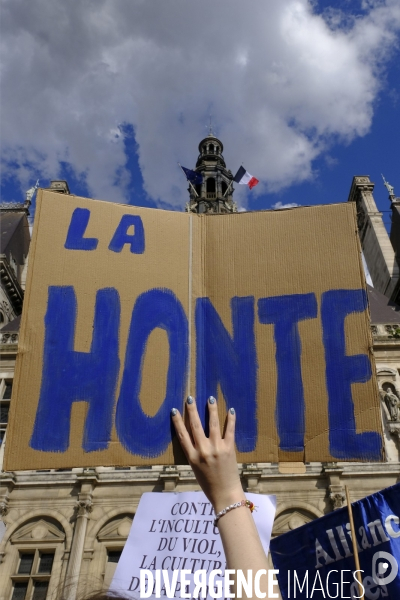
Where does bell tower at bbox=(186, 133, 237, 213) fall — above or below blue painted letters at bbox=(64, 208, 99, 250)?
above

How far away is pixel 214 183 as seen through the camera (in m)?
47.7

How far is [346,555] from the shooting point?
5324 millimetres

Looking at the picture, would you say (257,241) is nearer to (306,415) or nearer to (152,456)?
(306,415)

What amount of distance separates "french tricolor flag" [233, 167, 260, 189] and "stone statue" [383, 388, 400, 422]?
62.2 ft

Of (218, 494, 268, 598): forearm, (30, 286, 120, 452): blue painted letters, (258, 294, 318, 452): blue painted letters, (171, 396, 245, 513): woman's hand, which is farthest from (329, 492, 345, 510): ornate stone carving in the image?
(218, 494, 268, 598): forearm

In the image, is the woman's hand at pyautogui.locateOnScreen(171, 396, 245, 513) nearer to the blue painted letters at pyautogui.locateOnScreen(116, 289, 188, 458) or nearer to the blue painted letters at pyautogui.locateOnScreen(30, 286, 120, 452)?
the blue painted letters at pyautogui.locateOnScreen(116, 289, 188, 458)

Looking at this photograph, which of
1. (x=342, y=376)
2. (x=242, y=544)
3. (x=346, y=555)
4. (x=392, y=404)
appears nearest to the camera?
(x=242, y=544)

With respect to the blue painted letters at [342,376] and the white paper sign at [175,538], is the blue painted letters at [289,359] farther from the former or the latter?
the white paper sign at [175,538]

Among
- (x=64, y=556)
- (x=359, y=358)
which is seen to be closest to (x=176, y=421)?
(x=359, y=358)

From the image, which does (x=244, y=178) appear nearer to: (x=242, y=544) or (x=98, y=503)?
(x=98, y=503)

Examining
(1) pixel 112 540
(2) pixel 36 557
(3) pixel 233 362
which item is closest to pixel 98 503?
(1) pixel 112 540

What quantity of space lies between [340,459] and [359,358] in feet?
3.29

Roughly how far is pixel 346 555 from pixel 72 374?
13.3 feet

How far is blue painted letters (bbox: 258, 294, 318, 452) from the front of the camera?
405 cm
